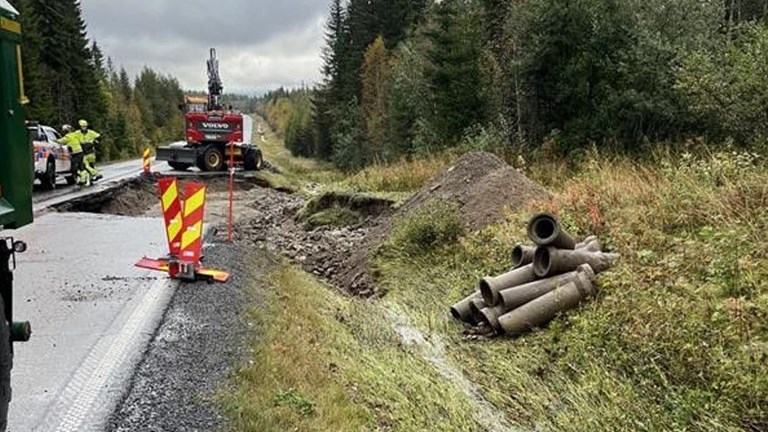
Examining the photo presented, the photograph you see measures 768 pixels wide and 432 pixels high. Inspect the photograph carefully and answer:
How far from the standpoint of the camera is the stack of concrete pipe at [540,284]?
6.61 metres

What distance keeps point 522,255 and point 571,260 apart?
0.79 metres

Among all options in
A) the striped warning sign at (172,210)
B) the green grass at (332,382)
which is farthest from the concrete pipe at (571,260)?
the striped warning sign at (172,210)

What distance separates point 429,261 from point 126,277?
4519mm

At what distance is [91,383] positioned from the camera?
4.70 m

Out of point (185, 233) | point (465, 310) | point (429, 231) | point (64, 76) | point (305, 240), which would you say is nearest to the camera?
point (465, 310)

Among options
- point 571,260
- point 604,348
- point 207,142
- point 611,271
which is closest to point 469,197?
point 571,260

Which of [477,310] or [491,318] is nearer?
[491,318]

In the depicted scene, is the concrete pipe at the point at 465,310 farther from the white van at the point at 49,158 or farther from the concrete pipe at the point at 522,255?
the white van at the point at 49,158

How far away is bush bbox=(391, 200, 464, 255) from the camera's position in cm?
1045

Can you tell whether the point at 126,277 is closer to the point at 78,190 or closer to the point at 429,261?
the point at 429,261

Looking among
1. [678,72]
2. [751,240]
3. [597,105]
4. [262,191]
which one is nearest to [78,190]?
[262,191]

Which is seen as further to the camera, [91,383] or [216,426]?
[91,383]

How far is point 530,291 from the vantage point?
6.94 metres

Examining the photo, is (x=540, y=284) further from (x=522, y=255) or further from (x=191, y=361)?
(x=191, y=361)
